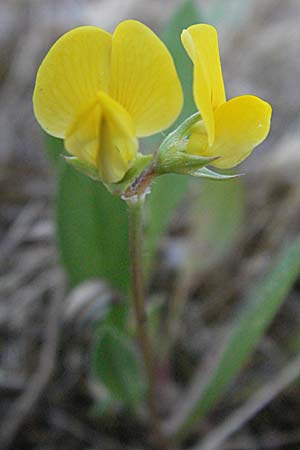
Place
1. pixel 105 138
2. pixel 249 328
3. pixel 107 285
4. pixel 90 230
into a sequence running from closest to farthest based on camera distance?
pixel 105 138 → pixel 249 328 → pixel 90 230 → pixel 107 285

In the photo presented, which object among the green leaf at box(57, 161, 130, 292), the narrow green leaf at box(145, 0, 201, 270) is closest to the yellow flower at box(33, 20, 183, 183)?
the green leaf at box(57, 161, 130, 292)

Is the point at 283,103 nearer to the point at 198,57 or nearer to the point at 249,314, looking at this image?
the point at 249,314

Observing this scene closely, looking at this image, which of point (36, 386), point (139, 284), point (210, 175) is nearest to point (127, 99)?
point (210, 175)

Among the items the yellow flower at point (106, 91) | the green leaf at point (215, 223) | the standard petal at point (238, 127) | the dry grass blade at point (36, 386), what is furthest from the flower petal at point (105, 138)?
the green leaf at point (215, 223)

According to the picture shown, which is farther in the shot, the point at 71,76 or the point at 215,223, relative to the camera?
the point at 215,223

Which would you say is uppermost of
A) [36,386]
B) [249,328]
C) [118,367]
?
[249,328]

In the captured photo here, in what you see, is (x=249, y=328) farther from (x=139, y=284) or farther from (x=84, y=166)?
(x=84, y=166)

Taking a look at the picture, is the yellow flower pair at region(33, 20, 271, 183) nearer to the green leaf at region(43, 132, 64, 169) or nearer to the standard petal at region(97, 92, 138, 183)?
the standard petal at region(97, 92, 138, 183)

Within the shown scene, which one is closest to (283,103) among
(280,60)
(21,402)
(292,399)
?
(280,60)
